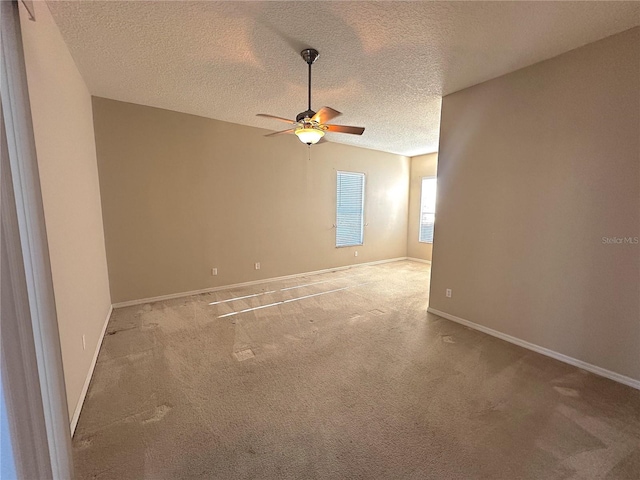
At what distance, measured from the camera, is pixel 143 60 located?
8.15 feet

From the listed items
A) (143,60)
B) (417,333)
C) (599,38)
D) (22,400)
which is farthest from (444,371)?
(143,60)

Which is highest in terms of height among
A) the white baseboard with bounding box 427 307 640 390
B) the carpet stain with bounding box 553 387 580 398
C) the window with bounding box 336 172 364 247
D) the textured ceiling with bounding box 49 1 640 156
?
the textured ceiling with bounding box 49 1 640 156

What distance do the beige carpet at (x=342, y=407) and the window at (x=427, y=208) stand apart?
13.2 feet

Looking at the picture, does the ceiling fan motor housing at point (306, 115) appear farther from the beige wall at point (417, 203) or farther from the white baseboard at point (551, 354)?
the beige wall at point (417, 203)

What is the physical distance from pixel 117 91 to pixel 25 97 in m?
2.53

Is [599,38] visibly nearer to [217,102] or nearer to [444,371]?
[444,371]

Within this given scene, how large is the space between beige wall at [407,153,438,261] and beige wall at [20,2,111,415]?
Answer: 646 cm

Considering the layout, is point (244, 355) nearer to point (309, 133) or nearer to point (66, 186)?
point (66, 186)

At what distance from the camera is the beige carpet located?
4.83 ft

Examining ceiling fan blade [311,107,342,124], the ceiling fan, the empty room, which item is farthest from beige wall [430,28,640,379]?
ceiling fan blade [311,107,342,124]

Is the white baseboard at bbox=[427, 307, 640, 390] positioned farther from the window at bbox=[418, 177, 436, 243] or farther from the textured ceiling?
the window at bbox=[418, 177, 436, 243]

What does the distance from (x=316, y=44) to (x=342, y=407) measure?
9.35ft

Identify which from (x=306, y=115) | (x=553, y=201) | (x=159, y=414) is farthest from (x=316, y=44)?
(x=159, y=414)

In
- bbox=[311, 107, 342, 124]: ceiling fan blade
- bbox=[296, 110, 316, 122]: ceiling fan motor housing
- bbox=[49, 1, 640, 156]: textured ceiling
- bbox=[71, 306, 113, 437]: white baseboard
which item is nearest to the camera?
bbox=[71, 306, 113, 437]: white baseboard
